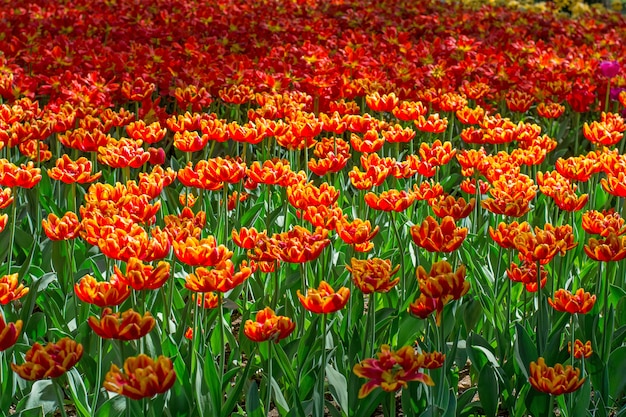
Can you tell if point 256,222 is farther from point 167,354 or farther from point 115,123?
point 167,354

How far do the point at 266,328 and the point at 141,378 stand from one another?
408 mm

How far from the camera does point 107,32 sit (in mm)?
7289

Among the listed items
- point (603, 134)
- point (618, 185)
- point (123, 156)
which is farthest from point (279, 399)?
point (603, 134)

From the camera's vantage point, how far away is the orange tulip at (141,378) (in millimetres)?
1754

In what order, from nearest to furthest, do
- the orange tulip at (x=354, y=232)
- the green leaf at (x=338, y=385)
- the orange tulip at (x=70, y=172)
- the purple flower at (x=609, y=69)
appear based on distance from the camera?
1. the green leaf at (x=338, y=385)
2. the orange tulip at (x=354, y=232)
3. the orange tulip at (x=70, y=172)
4. the purple flower at (x=609, y=69)

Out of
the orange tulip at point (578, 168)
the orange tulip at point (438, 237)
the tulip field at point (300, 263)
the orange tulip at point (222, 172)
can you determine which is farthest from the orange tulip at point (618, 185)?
the orange tulip at point (222, 172)

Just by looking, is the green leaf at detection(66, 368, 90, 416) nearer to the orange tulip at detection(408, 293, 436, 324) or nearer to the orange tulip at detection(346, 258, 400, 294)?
the orange tulip at detection(346, 258, 400, 294)

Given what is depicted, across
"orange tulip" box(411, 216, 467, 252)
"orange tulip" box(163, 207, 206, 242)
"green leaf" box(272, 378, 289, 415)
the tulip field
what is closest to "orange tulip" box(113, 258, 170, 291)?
the tulip field

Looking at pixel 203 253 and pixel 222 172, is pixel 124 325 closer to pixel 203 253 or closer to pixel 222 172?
pixel 203 253

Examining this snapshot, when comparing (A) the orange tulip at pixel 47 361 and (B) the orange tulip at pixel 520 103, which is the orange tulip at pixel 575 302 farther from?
(B) the orange tulip at pixel 520 103

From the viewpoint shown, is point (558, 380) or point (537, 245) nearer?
point (558, 380)

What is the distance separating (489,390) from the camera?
7.89ft

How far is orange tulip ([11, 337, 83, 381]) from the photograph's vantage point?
1789 millimetres

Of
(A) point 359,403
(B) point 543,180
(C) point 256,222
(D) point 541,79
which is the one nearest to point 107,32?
(D) point 541,79
